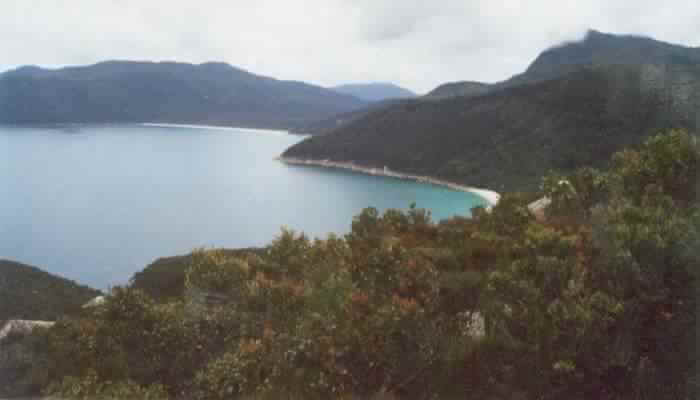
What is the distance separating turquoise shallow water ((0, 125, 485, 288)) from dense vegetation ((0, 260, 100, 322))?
626cm

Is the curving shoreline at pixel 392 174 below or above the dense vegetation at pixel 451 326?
below

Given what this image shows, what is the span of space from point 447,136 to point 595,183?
78.5m

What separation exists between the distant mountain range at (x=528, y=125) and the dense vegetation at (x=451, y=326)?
51.4 meters

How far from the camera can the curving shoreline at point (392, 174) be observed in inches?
2731

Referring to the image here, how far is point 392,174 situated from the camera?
8944cm

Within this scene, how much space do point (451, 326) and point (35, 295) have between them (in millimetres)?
24358

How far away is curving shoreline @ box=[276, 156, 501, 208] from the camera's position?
69375 mm

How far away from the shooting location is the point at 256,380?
21.2 ft

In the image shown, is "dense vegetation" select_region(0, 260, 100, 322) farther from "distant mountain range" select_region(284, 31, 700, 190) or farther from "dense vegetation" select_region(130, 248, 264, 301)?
"distant mountain range" select_region(284, 31, 700, 190)

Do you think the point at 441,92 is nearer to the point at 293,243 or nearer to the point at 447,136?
the point at 447,136

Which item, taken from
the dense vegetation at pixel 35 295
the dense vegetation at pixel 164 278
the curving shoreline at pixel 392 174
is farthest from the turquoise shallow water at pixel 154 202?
the dense vegetation at pixel 164 278

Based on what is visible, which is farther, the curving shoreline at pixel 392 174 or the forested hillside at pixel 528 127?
the curving shoreline at pixel 392 174

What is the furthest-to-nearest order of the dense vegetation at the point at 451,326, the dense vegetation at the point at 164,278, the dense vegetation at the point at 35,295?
the dense vegetation at the point at 164,278 < the dense vegetation at the point at 35,295 < the dense vegetation at the point at 451,326

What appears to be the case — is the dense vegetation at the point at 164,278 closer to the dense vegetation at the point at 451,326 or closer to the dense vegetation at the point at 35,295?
the dense vegetation at the point at 35,295
